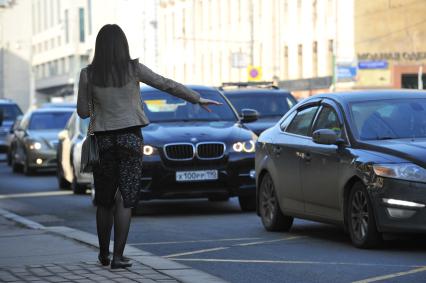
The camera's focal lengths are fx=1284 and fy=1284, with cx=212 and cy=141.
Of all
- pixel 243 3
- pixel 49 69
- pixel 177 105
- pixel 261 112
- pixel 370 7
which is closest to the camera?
pixel 177 105

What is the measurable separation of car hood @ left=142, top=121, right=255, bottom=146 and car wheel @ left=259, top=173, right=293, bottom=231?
7.78 feet

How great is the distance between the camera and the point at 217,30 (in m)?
88.7

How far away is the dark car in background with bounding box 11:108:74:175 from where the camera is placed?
29219mm

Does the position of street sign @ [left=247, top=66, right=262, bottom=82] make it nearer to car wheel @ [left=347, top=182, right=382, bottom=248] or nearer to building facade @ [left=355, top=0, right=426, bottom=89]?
building facade @ [left=355, top=0, right=426, bottom=89]

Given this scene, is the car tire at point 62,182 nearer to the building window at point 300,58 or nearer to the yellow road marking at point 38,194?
the yellow road marking at point 38,194

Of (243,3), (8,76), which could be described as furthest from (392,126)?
(8,76)

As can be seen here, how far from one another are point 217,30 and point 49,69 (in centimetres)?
4511

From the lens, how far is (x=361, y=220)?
415 inches

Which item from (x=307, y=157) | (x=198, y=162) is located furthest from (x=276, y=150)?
(x=198, y=162)

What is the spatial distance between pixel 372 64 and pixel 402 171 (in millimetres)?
62220

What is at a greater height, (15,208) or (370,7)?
(370,7)

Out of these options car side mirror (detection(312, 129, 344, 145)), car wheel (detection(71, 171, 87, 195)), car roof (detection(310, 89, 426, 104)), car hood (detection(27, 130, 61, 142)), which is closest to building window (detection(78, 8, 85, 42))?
car hood (detection(27, 130, 61, 142))

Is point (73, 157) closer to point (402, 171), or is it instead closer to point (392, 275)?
point (402, 171)

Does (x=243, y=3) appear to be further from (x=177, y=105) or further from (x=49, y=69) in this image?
(x=177, y=105)
